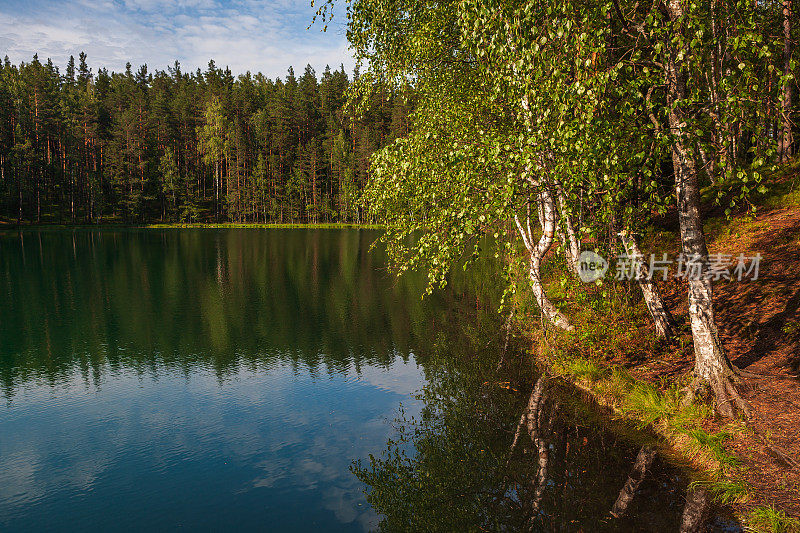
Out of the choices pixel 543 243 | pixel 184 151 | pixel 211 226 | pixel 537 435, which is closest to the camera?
pixel 537 435

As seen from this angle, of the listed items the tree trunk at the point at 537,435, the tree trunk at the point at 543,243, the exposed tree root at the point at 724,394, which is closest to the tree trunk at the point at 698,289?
the exposed tree root at the point at 724,394

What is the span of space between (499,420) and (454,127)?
8290mm

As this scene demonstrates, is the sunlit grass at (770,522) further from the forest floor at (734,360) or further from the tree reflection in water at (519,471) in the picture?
the tree reflection in water at (519,471)

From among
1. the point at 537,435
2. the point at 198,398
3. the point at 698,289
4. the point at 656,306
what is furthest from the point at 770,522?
the point at 198,398

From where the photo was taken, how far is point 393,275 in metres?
39.0

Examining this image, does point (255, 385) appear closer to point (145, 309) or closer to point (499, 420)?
point (499, 420)


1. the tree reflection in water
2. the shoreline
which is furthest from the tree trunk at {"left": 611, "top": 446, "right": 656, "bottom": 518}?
the shoreline

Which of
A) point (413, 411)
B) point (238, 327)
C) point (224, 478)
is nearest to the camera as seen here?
point (224, 478)

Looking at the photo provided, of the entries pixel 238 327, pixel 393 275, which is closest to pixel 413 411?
pixel 238 327

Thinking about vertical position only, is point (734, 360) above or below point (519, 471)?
above

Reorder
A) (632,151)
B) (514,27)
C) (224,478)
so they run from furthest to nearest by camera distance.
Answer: (224,478)
(632,151)
(514,27)

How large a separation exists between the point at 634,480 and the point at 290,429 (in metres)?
8.20

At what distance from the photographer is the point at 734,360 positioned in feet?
41.8

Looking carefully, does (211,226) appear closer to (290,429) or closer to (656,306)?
(290,429)
